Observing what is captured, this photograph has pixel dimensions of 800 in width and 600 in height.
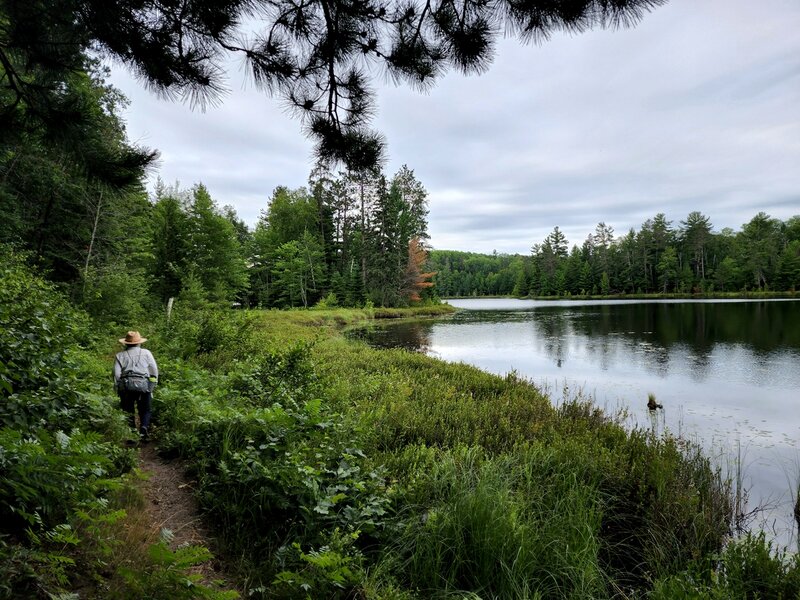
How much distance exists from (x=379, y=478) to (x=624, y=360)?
16240mm

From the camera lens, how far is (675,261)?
80562mm

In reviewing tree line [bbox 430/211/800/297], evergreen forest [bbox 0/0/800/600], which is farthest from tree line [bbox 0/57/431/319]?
tree line [bbox 430/211/800/297]

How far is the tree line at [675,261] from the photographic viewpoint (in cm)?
7056

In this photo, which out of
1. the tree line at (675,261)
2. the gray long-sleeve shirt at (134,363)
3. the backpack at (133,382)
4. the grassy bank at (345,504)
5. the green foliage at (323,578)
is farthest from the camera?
the tree line at (675,261)

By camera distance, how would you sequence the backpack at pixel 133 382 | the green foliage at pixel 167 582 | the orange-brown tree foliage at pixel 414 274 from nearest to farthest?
the green foliage at pixel 167 582 < the backpack at pixel 133 382 < the orange-brown tree foliage at pixel 414 274

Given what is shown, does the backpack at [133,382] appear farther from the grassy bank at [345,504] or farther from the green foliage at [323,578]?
the green foliage at [323,578]

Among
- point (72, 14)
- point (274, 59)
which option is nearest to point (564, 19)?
point (274, 59)

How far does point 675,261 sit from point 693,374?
8297 centimetres

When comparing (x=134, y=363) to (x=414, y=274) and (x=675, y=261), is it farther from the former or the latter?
(x=675, y=261)

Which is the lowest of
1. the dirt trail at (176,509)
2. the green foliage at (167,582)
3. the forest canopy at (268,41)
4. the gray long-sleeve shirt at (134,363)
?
the dirt trail at (176,509)

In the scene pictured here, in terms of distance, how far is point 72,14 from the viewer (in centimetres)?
291

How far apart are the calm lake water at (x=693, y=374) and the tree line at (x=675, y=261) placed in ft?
126

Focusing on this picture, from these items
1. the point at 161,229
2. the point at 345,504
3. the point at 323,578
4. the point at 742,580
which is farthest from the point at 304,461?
the point at 161,229

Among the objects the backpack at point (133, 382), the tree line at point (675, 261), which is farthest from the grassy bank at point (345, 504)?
the tree line at point (675, 261)
